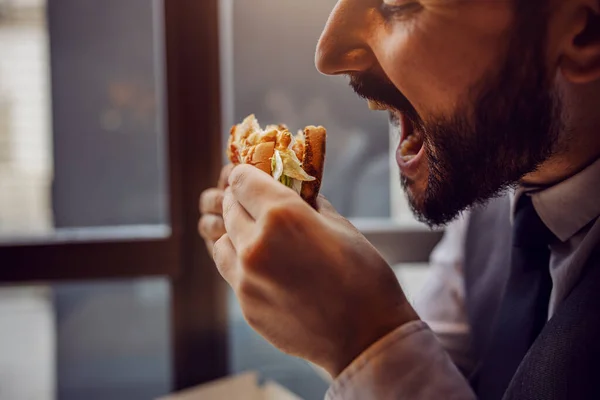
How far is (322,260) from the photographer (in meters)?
0.67

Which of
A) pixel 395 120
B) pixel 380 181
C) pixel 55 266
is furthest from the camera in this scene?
pixel 55 266

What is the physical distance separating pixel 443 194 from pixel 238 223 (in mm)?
366

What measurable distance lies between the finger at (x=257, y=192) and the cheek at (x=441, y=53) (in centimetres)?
28

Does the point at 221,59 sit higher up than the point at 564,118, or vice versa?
the point at 221,59

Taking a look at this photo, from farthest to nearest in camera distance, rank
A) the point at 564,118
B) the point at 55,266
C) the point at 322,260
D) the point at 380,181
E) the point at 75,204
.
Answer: the point at 75,204 < the point at 55,266 < the point at 380,181 < the point at 564,118 < the point at 322,260

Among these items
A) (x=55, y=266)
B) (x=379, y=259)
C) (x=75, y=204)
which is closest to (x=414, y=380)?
(x=379, y=259)

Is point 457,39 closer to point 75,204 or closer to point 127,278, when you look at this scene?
point 127,278

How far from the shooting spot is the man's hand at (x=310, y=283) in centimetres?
67

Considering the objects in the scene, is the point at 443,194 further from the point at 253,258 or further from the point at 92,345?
the point at 92,345

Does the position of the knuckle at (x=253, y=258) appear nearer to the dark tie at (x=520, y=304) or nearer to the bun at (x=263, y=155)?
the bun at (x=263, y=155)

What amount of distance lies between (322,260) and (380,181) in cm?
85

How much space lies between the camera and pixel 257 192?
0.72 m

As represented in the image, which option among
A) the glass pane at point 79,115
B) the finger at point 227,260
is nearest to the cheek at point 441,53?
the finger at point 227,260

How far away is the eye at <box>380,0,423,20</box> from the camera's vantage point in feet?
2.49
